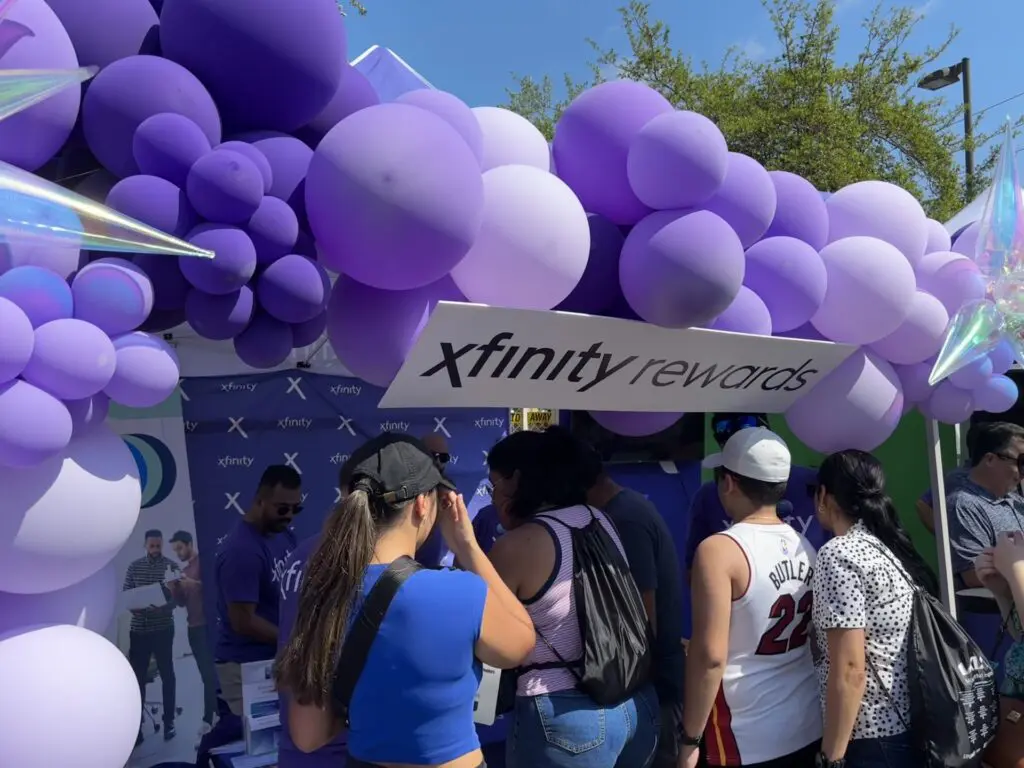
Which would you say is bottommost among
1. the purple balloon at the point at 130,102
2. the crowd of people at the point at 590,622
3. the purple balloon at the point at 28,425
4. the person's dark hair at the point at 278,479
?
the crowd of people at the point at 590,622

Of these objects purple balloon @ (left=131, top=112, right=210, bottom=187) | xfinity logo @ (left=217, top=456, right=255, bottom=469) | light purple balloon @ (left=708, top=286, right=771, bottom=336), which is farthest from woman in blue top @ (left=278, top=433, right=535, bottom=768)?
xfinity logo @ (left=217, top=456, right=255, bottom=469)

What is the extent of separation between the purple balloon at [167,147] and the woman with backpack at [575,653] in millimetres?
1156

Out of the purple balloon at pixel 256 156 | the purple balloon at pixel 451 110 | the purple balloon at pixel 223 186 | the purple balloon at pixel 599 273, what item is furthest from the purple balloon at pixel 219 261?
the purple balloon at pixel 599 273

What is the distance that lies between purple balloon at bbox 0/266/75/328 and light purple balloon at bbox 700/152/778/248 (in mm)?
1597

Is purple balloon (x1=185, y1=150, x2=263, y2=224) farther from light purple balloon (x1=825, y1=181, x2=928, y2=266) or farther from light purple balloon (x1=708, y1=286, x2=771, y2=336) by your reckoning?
light purple balloon (x1=825, y1=181, x2=928, y2=266)

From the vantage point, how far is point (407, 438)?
170 cm

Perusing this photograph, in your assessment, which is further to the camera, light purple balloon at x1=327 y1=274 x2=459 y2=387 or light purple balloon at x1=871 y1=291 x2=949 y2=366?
light purple balloon at x1=871 y1=291 x2=949 y2=366

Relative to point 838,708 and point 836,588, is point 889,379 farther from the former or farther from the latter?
point 838,708

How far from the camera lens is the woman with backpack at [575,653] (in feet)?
6.32

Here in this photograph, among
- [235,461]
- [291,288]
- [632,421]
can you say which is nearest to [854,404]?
[632,421]

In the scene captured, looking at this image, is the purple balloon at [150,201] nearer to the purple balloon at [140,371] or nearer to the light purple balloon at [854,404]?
the purple balloon at [140,371]

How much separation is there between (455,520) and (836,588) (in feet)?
3.57

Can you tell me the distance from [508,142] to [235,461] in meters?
2.91

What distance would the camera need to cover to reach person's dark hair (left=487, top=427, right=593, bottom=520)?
2104mm
